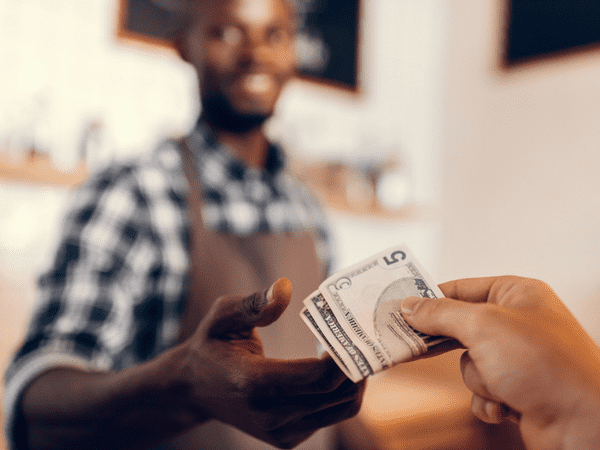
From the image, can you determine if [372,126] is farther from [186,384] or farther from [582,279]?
[186,384]

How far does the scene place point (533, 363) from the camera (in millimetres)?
323

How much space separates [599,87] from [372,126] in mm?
853

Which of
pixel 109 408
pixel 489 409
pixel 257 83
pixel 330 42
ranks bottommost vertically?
pixel 109 408

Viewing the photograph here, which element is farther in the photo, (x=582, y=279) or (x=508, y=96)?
(x=508, y=96)

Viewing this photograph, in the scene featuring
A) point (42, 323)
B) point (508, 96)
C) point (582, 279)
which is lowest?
point (582, 279)

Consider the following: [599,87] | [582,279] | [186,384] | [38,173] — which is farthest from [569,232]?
[38,173]

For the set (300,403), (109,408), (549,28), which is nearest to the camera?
(300,403)

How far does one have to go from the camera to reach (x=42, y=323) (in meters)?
0.68

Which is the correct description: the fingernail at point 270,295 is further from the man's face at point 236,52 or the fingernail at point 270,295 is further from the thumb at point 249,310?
the man's face at point 236,52

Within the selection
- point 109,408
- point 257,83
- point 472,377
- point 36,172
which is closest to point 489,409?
point 472,377

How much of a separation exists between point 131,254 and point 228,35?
1.56ft

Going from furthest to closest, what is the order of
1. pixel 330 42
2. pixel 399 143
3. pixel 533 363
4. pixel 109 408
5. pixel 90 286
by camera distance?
pixel 399 143
pixel 330 42
pixel 90 286
pixel 109 408
pixel 533 363

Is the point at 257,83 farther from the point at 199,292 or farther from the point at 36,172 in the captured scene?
the point at 36,172

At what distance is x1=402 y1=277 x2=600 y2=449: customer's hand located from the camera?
0.32 metres
